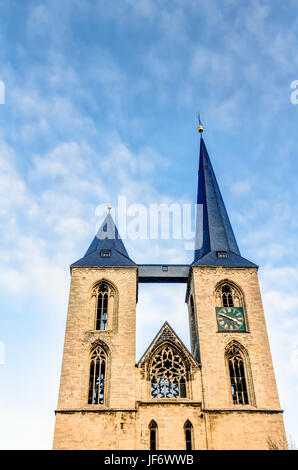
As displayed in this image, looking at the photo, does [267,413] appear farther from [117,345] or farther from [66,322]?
[66,322]

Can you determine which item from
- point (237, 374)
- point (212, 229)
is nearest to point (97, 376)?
point (237, 374)

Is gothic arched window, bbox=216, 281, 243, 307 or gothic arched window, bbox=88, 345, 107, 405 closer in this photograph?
gothic arched window, bbox=88, 345, 107, 405

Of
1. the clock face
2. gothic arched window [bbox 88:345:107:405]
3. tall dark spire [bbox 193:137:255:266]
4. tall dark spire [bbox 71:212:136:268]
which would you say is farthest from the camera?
tall dark spire [bbox 193:137:255:266]

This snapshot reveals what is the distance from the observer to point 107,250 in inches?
1015

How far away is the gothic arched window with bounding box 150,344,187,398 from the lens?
20.5m

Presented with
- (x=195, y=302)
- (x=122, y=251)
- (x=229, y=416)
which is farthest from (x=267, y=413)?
(x=122, y=251)

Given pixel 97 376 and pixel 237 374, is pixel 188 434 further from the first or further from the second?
pixel 97 376

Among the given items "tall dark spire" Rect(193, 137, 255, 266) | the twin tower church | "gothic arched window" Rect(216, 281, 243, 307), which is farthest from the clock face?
"tall dark spire" Rect(193, 137, 255, 266)

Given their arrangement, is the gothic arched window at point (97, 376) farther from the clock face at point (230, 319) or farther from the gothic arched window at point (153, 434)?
the clock face at point (230, 319)

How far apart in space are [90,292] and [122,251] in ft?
13.1

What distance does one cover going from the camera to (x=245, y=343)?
21750 mm

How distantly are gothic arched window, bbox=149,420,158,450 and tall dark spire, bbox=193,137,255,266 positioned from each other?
27.6ft

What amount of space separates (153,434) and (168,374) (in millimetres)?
2704

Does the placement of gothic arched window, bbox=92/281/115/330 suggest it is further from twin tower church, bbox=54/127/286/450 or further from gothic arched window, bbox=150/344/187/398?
gothic arched window, bbox=150/344/187/398
